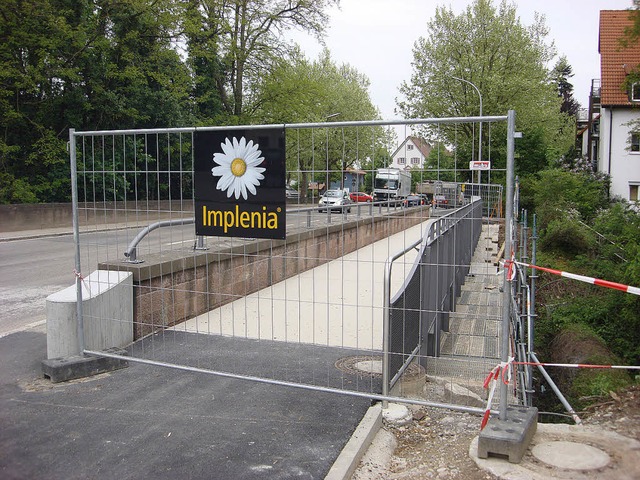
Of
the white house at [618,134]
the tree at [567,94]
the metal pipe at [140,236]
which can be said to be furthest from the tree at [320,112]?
the tree at [567,94]

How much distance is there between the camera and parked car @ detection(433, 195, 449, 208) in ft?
18.2

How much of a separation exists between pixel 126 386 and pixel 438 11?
4287cm

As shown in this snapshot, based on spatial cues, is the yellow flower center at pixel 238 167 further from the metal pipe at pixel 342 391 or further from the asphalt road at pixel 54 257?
the metal pipe at pixel 342 391

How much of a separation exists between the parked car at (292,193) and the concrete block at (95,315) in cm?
239

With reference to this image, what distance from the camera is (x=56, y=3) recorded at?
2459 centimetres

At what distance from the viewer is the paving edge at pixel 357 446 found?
3848 mm

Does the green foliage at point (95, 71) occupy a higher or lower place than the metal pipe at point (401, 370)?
higher

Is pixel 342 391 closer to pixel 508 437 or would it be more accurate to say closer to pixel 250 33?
pixel 508 437

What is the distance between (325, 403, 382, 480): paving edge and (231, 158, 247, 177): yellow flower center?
2328 millimetres

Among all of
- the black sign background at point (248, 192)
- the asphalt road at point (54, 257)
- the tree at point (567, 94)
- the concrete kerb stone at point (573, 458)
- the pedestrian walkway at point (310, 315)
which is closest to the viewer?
the concrete kerb stone at point (573, 458)

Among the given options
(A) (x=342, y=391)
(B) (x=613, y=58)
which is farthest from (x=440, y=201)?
(B) (x=613, y=58)

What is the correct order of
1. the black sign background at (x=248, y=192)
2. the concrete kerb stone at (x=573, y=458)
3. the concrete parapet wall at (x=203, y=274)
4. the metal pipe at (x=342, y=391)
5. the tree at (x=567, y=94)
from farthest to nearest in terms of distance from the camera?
1. the tree at (x=567, y=94)
2. the concrete parapet wall at (x=203, y=274)
3. the black sign background at (x=248, y=192)
4. the metal pipe at (x=342, y=391)
5. the concrete kerb stone at (x=573, y=458)

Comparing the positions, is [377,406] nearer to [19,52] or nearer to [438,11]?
[19,52]

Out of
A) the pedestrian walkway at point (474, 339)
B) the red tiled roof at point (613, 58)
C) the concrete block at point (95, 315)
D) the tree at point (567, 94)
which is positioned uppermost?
the tree at point (567, 94)
